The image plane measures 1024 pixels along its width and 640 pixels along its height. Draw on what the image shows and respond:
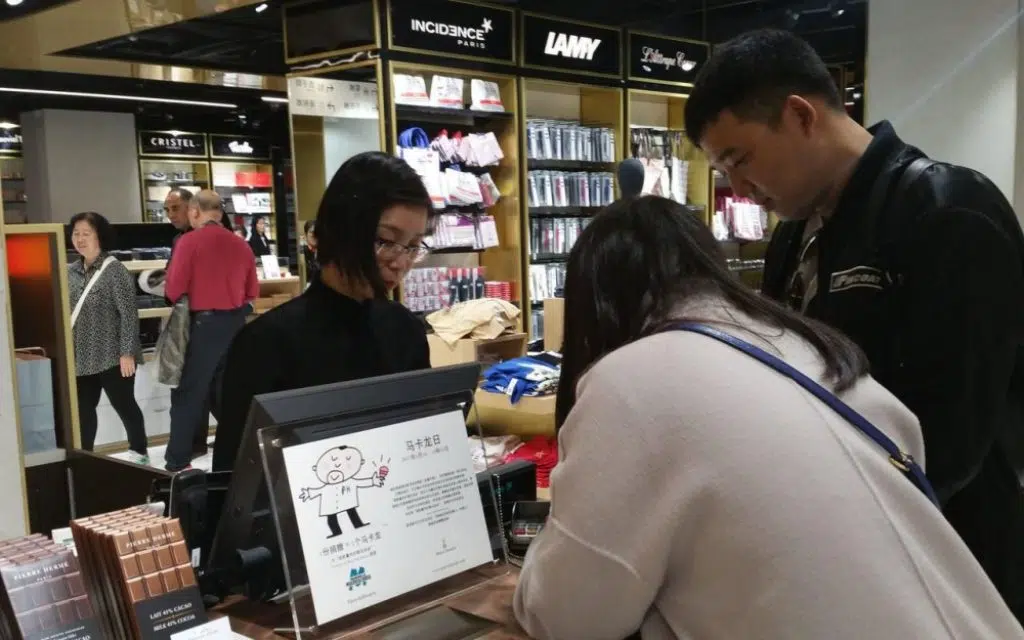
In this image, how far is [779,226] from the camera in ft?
6.84

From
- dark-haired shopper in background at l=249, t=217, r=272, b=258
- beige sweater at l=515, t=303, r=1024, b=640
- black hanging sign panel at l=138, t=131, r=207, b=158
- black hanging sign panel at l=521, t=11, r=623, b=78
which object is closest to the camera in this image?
beige sweater at l=515, t=303, r=1024, b=640

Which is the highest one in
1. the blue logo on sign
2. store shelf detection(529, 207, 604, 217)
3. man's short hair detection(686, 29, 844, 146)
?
man's short hair detection(686, 29, 844, 146)

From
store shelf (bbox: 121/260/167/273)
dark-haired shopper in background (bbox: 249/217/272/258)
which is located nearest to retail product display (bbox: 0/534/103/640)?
store shelf (bbox: 121/260/167/273)

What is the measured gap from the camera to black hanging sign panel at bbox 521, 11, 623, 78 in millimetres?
6145

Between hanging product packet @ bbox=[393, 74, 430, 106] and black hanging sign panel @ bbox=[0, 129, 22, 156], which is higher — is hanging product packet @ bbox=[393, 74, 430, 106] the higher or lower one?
the lower one

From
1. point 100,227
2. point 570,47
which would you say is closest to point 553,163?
point 570,47

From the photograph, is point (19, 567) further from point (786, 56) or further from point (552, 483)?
point (786, 56)

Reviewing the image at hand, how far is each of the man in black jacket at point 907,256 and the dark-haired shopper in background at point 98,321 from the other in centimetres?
478

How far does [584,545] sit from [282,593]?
49cm

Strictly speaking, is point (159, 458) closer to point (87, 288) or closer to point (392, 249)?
point (87, 288)

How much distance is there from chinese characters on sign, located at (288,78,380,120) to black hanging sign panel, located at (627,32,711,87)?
2365mm

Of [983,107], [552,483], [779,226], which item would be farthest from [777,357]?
[983,107]

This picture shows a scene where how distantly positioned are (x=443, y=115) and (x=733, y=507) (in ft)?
16.6

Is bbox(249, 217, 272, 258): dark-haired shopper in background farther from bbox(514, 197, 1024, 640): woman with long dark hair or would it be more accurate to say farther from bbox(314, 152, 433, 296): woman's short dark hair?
bbox(514, 197, 1024, 640): woman with long dark hair
